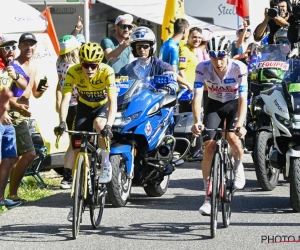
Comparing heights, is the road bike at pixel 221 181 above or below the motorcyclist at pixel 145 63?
below

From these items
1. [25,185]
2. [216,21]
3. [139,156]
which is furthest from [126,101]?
[216,21]

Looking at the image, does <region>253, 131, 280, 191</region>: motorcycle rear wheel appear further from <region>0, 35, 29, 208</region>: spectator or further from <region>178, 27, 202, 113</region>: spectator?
<region>178, 27, 202, 113</region>: spectator

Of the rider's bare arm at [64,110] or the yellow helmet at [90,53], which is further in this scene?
the yellow helmet at [90,53]

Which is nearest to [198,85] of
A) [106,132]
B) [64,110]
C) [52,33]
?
[106,132]

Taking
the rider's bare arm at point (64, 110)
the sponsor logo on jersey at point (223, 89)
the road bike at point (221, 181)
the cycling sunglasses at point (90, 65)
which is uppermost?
the cycling sunglasses at point (90, 65)

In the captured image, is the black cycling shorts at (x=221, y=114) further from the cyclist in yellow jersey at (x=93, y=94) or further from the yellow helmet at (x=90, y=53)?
the yellow helmet at (x=90, y=53)

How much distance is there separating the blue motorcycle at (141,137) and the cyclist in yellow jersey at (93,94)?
60 centimetres

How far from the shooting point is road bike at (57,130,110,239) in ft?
30.2

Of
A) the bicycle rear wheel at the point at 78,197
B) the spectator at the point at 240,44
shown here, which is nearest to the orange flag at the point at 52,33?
the spectator at the point at 240,44

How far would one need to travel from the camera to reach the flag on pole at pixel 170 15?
17.0 m

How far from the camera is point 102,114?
1043 cm

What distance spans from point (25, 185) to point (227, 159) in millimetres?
3952

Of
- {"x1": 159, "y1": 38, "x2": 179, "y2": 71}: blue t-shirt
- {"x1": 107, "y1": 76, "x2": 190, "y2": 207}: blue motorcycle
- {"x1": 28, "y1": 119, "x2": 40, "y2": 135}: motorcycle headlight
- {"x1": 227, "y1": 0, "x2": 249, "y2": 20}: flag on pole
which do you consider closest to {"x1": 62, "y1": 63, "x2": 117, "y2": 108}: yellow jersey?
{"x1": 107, "y1": 76, "x2": 190, "y2": 207}: blue motorcycle

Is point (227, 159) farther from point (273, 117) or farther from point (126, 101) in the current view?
point (126, 101)
